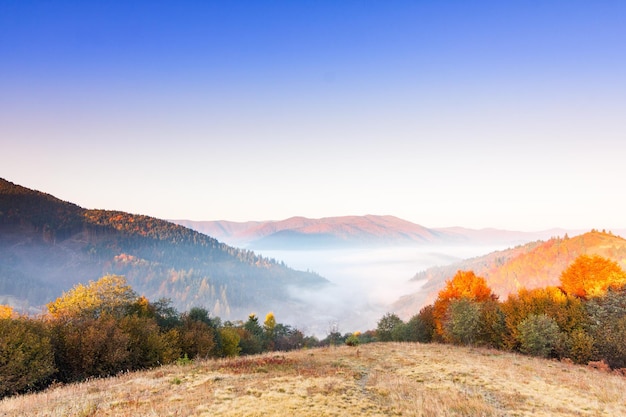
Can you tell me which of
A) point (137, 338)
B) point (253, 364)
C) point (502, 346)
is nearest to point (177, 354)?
point (137, 338)

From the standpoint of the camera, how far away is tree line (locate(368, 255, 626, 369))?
45688mm

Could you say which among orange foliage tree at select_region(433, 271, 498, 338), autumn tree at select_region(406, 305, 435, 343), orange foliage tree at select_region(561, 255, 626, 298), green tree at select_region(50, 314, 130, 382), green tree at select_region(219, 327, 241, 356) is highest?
orange foliage tree at select_region(561, 255, 626, 298)

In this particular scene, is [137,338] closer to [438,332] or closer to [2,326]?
[2,326]

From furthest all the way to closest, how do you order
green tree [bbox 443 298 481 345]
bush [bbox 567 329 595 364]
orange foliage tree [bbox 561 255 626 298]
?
1. orange foliage tree [bbox 561 255 626 298]
2. green tree [bbox 443 298 481 345]
3. bush [bbox 567 329 595 364]

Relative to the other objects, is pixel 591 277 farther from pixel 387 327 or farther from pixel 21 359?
pixel 21 359

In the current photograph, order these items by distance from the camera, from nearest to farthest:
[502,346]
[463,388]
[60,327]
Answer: [463,388] < [60,327] < [502,346]

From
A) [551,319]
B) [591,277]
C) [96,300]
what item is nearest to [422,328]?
[551,319]

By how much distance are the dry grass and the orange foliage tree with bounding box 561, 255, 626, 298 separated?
163 ft

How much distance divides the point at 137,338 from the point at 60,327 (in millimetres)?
8374

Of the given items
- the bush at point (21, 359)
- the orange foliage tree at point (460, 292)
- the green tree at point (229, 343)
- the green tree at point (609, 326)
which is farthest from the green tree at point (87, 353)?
the orange foliage tree at point (460, 292)

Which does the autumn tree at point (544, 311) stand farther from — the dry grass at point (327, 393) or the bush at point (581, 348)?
the dry grass at point (327, 393)

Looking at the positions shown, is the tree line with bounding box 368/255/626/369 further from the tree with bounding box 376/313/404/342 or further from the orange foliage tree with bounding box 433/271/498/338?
the tree with bounding box 376/313/404/342

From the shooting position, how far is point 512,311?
188ft

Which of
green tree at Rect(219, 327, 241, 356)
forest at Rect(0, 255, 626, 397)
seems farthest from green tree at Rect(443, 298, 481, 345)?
green tree at Rect(219, 327, 241, 356)
